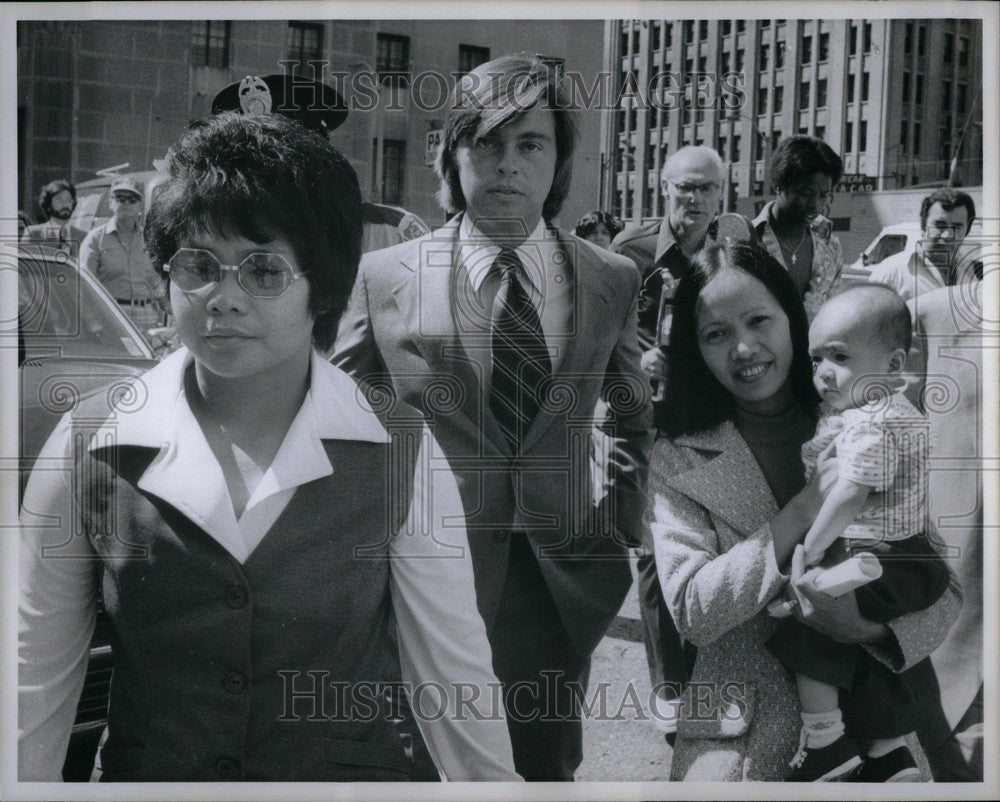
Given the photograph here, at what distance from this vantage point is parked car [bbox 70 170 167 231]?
3818mm

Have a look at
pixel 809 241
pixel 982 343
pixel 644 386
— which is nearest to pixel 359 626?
pixel 644 386

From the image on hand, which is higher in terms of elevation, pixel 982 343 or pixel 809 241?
pixel 809 241

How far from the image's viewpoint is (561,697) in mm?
3900

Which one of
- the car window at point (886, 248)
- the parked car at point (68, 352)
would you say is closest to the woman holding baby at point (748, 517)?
the car window at point (886, 248)

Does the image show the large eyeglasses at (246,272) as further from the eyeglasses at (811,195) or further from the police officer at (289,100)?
the eyeglasses at (811,195)

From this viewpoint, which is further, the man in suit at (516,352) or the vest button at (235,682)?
the man in suit at (516,352)

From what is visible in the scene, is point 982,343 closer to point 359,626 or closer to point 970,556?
point 970,556

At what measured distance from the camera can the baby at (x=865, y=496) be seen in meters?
3.81

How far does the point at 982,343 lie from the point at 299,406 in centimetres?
211

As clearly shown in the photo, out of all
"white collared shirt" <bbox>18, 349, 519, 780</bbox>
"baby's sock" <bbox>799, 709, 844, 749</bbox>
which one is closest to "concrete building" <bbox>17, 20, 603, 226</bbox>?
"white collared shirt" <bbox>18, 349, 519, 780</bbox>

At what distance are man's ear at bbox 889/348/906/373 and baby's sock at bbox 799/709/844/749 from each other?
3.46ft

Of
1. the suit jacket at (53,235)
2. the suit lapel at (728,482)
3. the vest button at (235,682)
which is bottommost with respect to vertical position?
the vest button at (235,682)

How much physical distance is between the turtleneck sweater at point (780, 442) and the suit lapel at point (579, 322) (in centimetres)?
51

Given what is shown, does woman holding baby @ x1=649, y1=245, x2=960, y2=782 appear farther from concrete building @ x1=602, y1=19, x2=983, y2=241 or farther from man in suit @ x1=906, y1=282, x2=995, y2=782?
concrete building @ x1=602, y1=19, x2=983, y2=241
